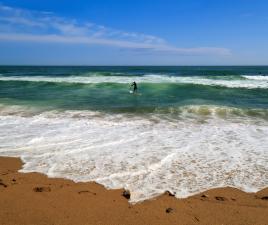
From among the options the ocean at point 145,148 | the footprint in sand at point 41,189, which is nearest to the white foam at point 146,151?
the ocean at point 145,148

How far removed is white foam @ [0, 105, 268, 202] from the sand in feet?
0.97

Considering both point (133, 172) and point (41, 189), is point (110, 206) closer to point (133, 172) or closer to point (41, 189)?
point (41, 189)

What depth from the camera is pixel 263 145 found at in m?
7.61

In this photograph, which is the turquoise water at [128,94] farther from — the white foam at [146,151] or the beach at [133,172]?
the beach at [133,172]

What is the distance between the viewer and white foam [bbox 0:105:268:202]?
546 centimetres

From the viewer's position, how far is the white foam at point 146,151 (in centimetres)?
546

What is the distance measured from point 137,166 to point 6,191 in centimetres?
233

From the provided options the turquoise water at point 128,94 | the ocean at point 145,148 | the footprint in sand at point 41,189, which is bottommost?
the turquoise water at point 128,94

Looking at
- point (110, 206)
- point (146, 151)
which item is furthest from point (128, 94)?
point (110, 206)

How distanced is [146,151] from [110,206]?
2.81 metres

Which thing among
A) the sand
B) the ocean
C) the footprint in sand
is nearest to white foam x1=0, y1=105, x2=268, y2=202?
the ocean

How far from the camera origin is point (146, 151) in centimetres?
712

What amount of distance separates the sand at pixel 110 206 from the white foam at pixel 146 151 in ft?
0.97

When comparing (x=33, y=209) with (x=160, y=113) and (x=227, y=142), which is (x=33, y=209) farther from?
(x=160, y=113)
